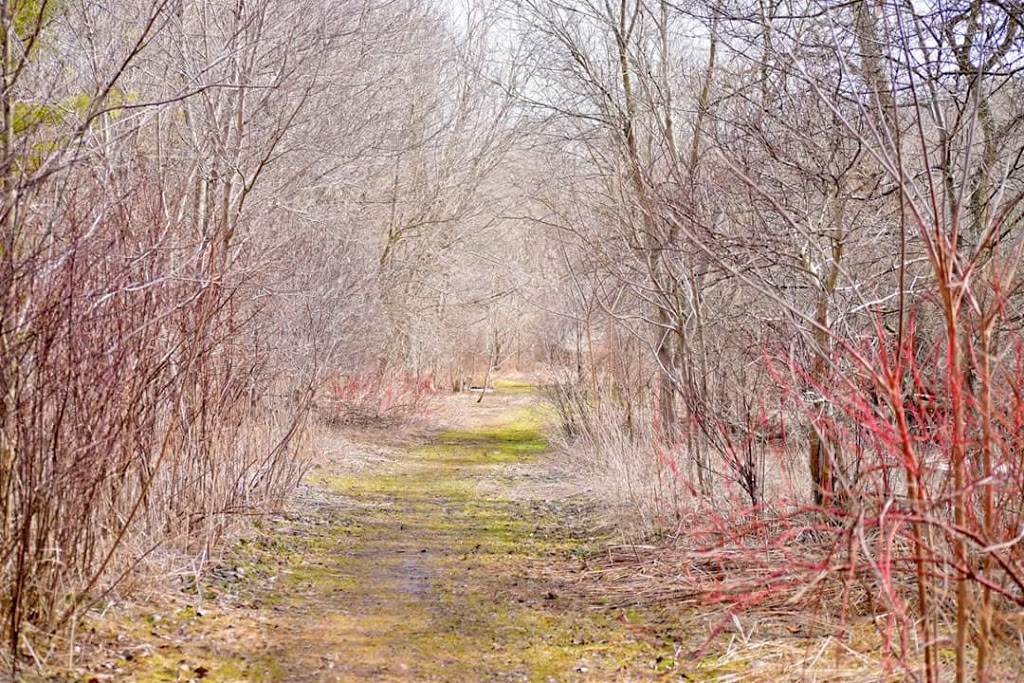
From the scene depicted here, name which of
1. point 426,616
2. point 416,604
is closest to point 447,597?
point 416,604

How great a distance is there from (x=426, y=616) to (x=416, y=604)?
0.89ft

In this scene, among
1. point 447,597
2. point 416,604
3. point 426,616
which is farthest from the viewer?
point 447,597

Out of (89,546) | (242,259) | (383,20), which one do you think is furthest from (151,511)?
(383,20)

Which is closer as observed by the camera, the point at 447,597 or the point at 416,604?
the point at 416,604

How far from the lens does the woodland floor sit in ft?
14.8

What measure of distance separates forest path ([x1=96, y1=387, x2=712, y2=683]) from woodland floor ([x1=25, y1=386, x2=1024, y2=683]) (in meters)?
0.01

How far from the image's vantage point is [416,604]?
19.2ft

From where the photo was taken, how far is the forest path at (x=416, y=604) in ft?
15.2

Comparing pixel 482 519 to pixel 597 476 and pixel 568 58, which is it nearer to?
pixel 597 476

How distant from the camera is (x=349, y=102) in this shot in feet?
33.2

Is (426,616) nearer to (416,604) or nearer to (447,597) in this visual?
(416,604)

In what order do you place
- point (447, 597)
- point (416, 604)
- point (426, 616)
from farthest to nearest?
point (447, 597) → point (416, 604) → point (426, 616)

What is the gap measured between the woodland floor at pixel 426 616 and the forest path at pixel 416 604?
0.05 feet

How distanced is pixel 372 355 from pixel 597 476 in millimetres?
7653
